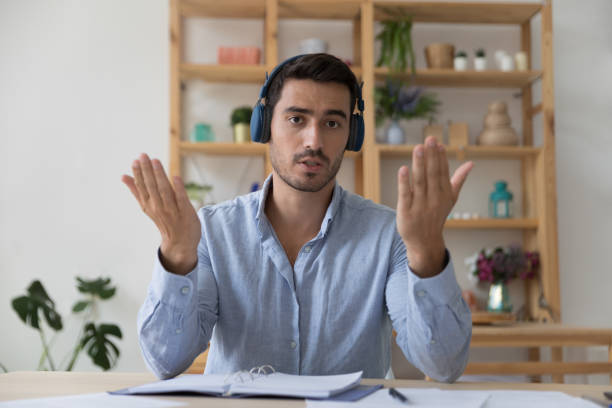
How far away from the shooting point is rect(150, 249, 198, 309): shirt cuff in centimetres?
110

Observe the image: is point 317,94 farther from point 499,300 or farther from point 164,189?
point 499,300

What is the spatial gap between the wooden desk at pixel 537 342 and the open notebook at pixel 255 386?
1614 millimetres

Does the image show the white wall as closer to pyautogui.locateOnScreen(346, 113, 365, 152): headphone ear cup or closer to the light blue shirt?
pyautogui.locateOnScreen(346, 113, 365, 152): headphone ear cup

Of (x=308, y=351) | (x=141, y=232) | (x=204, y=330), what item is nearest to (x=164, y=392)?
(x=204, y=330)

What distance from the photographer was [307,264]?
1.41 metres

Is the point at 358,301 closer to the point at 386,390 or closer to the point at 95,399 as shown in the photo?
the point at 386,390

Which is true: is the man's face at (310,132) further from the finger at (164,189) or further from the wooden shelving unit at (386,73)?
the wooden shelving unit at (386,73)

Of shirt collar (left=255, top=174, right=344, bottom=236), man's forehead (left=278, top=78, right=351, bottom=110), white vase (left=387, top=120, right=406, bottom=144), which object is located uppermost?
white vase (left=387, top=120, right=406, bottom=144)

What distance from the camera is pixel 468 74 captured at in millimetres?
3121

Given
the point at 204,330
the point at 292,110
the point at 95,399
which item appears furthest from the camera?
the point at 292,110

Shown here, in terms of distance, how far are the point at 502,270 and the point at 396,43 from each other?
1335 millimetres

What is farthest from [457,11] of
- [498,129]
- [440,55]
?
[498,129]

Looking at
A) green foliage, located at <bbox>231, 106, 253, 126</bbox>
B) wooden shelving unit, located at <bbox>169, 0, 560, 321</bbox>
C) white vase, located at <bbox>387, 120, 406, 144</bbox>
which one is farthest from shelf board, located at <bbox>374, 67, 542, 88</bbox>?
green foliage, located at <bbox>231, 106, 253, 126</bbox>

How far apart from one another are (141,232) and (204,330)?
2.06 metres
